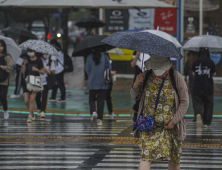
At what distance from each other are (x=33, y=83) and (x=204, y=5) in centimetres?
1142

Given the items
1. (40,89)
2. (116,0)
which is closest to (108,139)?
(40,89)

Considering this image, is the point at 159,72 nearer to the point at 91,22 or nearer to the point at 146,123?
the point at 146,123

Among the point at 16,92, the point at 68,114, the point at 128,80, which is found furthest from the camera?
the point at 128,80

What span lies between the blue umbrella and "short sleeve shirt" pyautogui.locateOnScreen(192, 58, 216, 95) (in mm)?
5130

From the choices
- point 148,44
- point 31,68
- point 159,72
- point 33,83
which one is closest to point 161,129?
point 159,72

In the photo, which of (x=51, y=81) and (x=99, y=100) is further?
(x=51, y=81)

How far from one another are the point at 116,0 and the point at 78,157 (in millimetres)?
7497

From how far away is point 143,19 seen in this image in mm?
21094

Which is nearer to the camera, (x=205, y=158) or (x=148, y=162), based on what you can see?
(x=148, y=162)

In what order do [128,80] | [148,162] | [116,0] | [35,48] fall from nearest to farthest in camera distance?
1. [148,162]
2. [35,48]
3. [116,0]
4. [128,80]

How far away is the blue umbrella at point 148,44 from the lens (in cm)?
530

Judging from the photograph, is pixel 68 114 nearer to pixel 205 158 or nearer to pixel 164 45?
pixel 205 158

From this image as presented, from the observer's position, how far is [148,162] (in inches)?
209

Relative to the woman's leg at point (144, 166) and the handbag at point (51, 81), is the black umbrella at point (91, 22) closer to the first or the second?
the handbag at point (51, 81)
